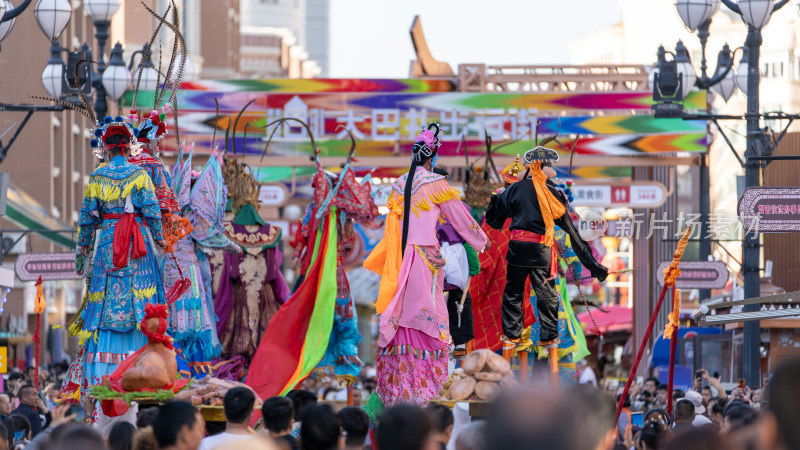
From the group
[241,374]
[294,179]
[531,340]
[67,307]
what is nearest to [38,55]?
[294,179]

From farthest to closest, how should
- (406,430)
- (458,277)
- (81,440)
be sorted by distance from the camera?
(458,277)
(406,430)
(81,440)

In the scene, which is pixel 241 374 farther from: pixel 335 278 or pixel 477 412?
pixel 477 412

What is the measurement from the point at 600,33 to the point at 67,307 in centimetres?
6402

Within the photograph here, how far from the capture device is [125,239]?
10.8 metres

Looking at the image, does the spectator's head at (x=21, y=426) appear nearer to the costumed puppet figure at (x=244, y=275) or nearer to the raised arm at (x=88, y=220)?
the raised arm at (x=88, y=220)

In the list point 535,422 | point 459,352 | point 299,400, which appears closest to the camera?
point 535,422

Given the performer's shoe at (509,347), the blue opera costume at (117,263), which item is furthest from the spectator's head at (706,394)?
the blue opera costume at (117,263)

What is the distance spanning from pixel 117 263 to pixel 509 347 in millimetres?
3238

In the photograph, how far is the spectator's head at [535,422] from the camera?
3930 mm

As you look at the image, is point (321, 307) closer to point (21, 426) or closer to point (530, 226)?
point (530, 226)

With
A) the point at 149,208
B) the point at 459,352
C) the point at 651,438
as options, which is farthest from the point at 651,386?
the point at 651,438

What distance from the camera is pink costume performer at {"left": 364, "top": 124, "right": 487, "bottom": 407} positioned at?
11484 mm

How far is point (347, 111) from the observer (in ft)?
84.4

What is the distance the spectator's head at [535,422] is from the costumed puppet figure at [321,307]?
8.65 metres
